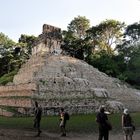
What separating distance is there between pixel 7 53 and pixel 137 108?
104ft

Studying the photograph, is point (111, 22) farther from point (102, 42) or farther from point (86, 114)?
point (86, 114)

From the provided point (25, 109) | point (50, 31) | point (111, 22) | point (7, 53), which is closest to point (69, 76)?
Result: point (25, 109)

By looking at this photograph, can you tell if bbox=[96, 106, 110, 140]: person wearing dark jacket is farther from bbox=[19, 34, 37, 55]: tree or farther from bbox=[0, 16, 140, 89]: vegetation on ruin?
bbox=[19, 34, 37, 55]: tree

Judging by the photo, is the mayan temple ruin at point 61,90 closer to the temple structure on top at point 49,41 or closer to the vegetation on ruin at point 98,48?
the temple structure on top at point 49,41

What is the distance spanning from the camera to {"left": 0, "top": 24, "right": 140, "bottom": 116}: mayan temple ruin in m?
33.3

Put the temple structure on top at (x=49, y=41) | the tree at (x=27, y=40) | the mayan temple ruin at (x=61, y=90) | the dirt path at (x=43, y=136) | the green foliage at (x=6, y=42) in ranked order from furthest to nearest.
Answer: the tree at (x=27, y=40)
the green foliage at (x=6, y=42)
the temple structure on top at (x=49, y=41)
the mayan temple ruin at (x=61, y=90)
the dirt path at (x=43, y=136)

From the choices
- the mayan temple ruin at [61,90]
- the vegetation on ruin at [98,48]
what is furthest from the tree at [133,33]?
the mayan temple ruin at [61,90]

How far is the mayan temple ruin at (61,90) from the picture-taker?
3331cm

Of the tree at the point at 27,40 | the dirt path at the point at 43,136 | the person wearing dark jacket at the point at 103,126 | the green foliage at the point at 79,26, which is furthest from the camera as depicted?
the green foliage at the point at 79,26

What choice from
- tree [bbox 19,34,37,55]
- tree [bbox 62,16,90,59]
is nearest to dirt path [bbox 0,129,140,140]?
tree [bbox 62,16,90,59]

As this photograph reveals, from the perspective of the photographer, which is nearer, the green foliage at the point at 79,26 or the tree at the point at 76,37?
the tree at the point at 76,37

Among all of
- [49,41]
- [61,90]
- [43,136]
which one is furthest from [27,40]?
[43,136]

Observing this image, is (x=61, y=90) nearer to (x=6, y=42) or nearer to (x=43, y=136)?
(x=43, y=136)

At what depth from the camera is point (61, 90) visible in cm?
3578
